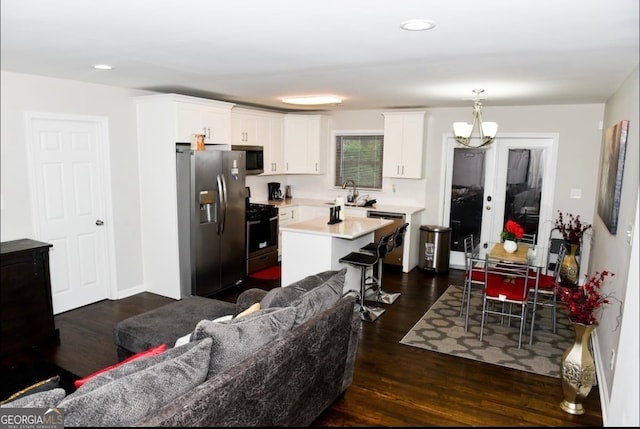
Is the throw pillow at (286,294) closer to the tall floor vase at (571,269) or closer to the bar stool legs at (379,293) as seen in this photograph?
the bar stool legs at (379,293)

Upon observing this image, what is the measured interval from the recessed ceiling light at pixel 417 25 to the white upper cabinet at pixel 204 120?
3.05 meters

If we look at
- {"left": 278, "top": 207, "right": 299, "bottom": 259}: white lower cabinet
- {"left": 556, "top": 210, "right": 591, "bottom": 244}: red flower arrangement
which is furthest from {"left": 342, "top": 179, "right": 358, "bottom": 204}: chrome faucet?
{"left": 556, "top": 210, "right": 591, "bottom": 244}: red flower arrangement

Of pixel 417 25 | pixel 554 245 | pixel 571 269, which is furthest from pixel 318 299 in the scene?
pixel 554 245

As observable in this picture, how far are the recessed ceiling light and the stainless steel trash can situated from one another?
4.08m

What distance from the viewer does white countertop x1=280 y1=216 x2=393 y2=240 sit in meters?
4.27

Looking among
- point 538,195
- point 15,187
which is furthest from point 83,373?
point 538,195

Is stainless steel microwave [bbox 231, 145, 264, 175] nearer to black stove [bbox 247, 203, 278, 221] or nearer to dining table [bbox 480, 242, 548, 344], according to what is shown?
black stove [bbox 247, 203, 278, 221]

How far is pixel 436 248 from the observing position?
6086mm

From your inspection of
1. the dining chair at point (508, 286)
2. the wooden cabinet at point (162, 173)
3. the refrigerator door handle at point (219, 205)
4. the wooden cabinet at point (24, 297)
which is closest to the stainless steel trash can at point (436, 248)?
the dining chair at point (508, 286)

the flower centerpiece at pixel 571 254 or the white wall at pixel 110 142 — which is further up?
the white wall at pixel 110 142

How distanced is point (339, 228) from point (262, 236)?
176 cm

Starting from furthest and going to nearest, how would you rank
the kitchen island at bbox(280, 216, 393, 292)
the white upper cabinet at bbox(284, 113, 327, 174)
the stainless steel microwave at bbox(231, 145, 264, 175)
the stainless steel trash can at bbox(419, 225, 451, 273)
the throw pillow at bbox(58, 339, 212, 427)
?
1. the white upper cabinet at bbox(284, 113, 327, 174)
2. the stainless steel trash can at bbox(419, 225, 451, 273)
3. the stainless steel microwave at bbox(231, 145, 264, 175)
4. the kitchen island at bbox(280, 216, 393, 292)
5. the throw pillow at bbox(58, 339, 212, 427)

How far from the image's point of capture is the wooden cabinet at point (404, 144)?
6.14 meters

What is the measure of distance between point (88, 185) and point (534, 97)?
4872 mm
